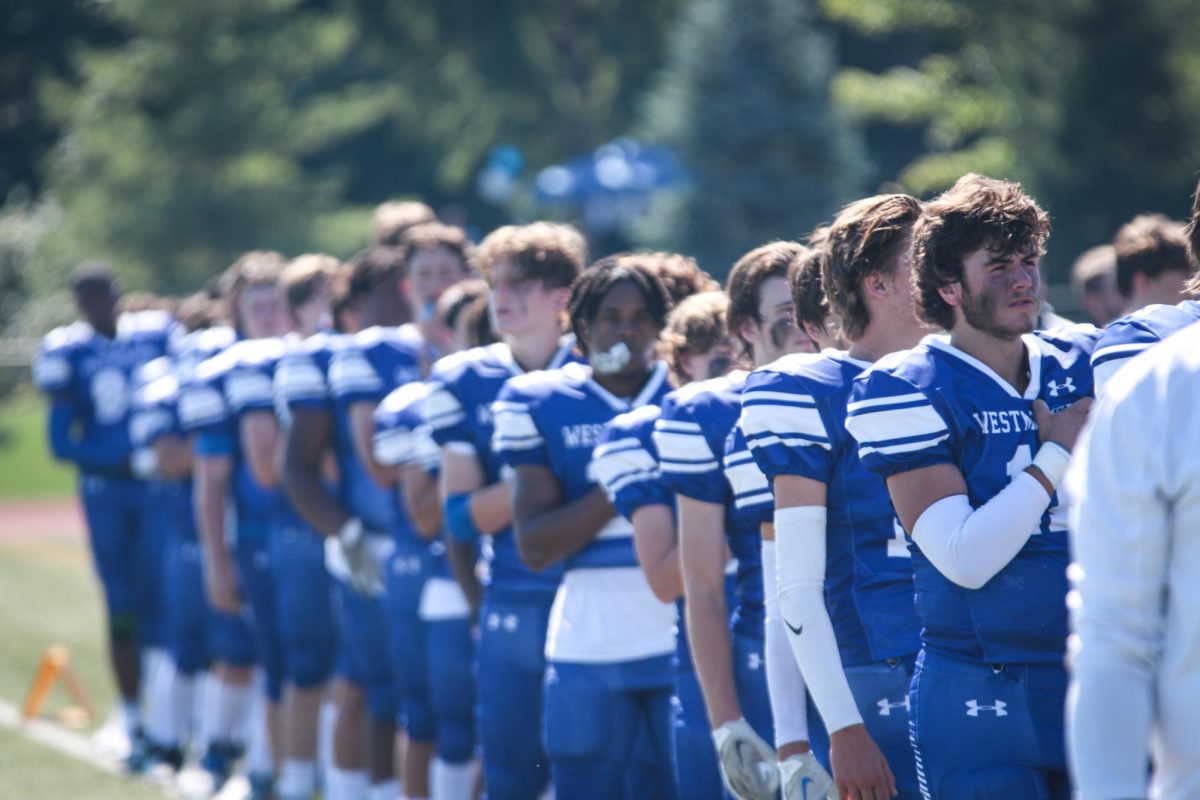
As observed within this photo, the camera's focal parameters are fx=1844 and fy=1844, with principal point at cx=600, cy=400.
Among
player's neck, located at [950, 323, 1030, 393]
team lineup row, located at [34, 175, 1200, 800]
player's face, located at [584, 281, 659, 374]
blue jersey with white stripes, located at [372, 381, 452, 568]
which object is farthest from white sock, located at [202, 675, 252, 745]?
player's neck, located at [950, 323, 1030, 393]

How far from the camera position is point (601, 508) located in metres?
4.68

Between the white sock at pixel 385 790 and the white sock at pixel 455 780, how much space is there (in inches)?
30.2

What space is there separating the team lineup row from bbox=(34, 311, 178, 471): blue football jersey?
1.17 metres

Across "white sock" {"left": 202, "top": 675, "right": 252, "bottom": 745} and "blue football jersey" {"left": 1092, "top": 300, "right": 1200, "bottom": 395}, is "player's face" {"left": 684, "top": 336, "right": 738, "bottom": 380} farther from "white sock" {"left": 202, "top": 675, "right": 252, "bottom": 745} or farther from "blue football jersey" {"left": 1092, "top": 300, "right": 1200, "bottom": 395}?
"white sock" {"left": 202, "top": 675, "right": 252, "bottom": 745}

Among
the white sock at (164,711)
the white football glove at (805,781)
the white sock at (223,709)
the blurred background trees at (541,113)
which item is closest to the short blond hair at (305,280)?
the white sock at (223,709)

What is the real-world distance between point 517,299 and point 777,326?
1299 mm

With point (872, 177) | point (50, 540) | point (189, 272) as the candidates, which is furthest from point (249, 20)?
point (50, 540)

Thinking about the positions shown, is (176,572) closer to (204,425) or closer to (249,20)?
(204,425)

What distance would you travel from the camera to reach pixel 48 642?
12.8 m

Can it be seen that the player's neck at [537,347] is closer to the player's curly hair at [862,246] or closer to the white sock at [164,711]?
the player's curly hair at [862,246]

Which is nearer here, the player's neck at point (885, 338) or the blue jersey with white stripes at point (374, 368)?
the player's neck at point (885, 338)

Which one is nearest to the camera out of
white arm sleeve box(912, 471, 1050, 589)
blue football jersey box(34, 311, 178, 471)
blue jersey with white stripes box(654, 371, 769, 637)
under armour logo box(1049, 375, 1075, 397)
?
white arm sleeve box(912, 471, 1050, 589)

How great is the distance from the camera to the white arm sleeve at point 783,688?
3.74m

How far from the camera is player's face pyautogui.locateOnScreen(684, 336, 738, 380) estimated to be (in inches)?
176
